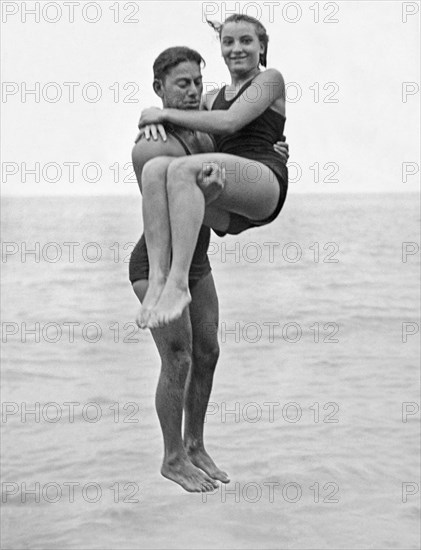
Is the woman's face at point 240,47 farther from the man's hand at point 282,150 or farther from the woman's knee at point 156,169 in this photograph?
the woman's knee at point 156,169

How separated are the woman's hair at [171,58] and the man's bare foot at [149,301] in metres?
1.26

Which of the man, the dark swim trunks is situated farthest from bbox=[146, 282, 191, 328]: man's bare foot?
the dark swim trunks

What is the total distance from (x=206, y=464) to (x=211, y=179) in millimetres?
2104

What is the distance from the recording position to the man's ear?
780 centimetres

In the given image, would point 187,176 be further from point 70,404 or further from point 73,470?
point 70,404

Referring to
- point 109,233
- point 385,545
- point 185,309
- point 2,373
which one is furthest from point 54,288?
point 185,309

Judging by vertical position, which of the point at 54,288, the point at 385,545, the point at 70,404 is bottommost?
the point at 385,545

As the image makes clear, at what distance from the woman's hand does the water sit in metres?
45.1

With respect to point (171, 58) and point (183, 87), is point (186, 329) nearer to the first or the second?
point (183, 87)

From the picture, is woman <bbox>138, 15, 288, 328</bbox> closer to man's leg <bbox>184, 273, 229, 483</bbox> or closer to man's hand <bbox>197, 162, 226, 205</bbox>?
man's hand <bbox>197, 162, 226, 205</bbox>

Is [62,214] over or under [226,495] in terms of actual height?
over

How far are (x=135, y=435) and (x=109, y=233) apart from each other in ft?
61.4

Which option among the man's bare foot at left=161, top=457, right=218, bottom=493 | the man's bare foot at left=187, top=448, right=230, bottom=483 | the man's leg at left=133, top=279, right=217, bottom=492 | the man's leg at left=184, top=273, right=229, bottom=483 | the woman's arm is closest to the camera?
the woman's arm

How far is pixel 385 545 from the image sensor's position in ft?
190
